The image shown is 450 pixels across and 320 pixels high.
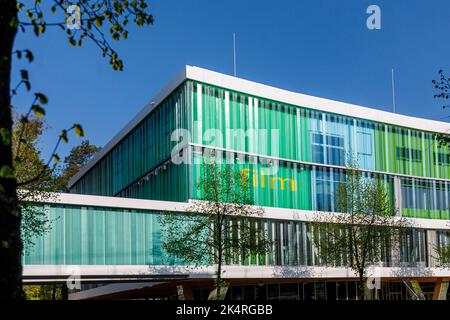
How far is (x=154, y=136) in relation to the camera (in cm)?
5225

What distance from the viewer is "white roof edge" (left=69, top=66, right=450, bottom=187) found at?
153 ft

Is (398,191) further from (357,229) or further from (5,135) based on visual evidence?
(5,135)

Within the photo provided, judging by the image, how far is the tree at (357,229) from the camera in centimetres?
4509

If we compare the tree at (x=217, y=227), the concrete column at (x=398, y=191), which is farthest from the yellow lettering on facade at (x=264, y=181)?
the concrete column at (x=398, y=191)

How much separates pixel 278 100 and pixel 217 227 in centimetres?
1474

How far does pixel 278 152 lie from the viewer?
50344mm

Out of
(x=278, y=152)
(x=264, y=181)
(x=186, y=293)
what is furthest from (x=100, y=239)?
(x=278, y=152)

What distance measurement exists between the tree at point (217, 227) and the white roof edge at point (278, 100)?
820 cm

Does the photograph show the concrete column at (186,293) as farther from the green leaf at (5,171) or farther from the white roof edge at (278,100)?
the green leaf at (5,171)

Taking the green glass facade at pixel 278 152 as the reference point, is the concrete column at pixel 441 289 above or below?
below

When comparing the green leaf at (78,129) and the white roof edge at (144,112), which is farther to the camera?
the white roof edge at (144,112)

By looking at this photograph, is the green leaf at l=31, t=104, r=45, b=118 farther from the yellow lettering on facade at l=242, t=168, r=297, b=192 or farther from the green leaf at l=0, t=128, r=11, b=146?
the yellow lettering on facade at l=242, t=168, r=297, b=192

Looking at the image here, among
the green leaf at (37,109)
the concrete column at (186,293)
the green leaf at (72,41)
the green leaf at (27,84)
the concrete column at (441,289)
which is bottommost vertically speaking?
the concrete column at (441,289)

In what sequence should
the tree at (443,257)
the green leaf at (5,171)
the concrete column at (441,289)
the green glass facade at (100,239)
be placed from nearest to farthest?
the green leaf at (5,171), the green glass facade at (100,239), the tree at (443,257), the concrete column at (441,289)
